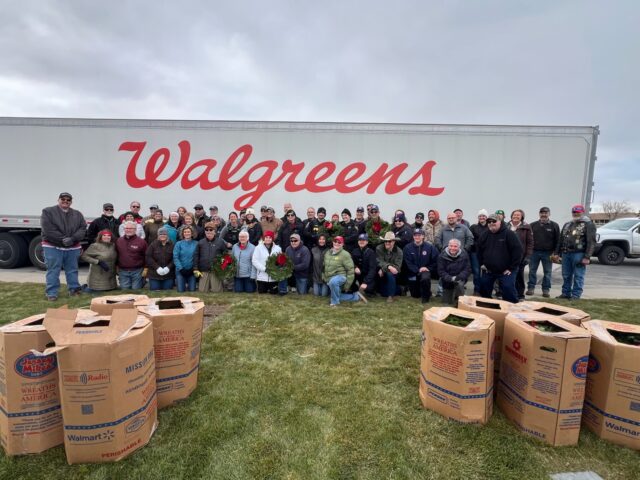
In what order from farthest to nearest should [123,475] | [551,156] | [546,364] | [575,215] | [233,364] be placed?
1. [551,156]
2. [575,215]
3. [233,364]
4. [546,364]
5. [123,475]

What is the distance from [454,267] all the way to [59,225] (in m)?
6.95

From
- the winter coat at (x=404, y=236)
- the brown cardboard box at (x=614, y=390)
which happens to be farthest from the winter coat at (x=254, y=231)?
the brown cardboard box at (x=614, y=390)

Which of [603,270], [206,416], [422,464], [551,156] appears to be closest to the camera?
[422,464]

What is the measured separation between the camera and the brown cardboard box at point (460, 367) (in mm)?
2322

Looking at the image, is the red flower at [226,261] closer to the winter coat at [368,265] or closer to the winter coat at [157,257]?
the winter coat at [157,257]

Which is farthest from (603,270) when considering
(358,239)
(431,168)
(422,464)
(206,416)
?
(206,416)

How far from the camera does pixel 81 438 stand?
77.0 inches

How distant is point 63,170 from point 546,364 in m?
10.6

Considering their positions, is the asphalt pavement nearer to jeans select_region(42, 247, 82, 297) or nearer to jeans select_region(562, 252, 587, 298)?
jeans select_region(562, 252, 587, 298)

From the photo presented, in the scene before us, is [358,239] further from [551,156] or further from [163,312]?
[551,156]

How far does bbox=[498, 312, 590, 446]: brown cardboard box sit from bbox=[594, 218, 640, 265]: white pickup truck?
12454 mm

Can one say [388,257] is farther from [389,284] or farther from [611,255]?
[611,255]

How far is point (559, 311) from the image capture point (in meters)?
2.88

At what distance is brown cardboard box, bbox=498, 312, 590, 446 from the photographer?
Result: 218cm
